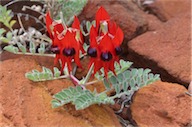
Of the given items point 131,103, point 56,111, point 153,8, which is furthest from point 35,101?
point 153,8

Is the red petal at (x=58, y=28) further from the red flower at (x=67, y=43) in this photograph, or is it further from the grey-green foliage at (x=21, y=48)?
the grey-green foliage at (x=21, y=48)

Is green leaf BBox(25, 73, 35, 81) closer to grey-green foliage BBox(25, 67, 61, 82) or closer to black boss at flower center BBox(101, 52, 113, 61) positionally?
grey-green foliage BBox(25, 67, 61, 82)

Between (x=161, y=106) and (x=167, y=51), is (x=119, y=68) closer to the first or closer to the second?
(x=161, y=106)

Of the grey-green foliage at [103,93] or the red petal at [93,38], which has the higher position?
the red petal at [93,38]

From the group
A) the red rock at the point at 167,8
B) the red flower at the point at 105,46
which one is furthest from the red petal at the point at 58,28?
the red rock at the point at 167,8

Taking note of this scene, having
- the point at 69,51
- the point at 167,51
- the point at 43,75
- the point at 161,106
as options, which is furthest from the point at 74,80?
the point at 167,51

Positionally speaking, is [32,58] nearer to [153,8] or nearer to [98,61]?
[98,61]
